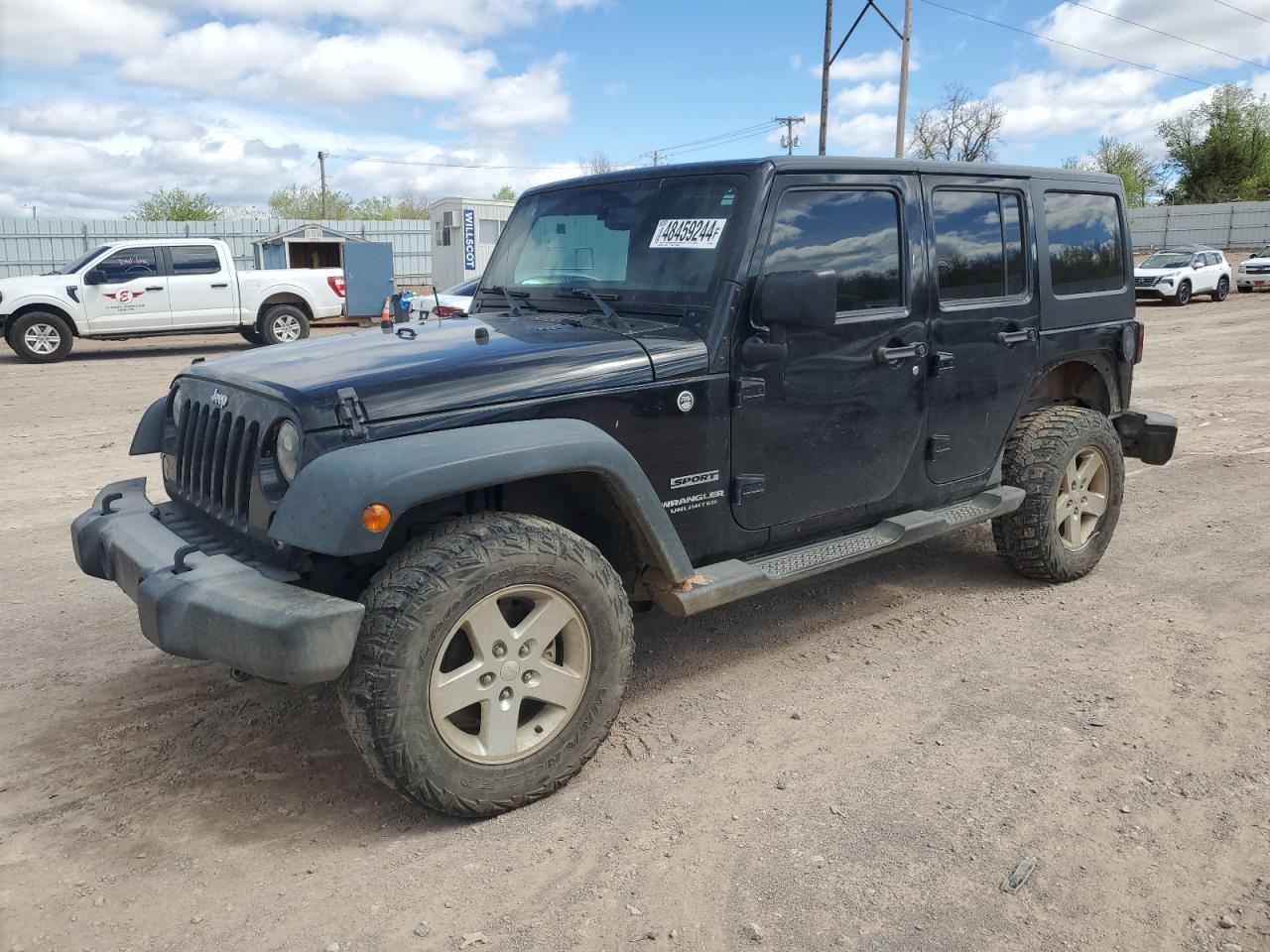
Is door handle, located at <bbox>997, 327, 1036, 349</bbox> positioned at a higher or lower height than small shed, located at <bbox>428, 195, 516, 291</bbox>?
lower

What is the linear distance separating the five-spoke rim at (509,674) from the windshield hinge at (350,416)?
60cm

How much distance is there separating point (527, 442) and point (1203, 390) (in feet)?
36.0

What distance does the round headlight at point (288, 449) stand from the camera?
116 inches

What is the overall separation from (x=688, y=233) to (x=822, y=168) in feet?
2.00

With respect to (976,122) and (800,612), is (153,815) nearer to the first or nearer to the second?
(800,612)

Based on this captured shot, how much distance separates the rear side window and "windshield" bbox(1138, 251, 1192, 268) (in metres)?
24.4

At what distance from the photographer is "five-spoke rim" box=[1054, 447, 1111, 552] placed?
→ 5.05m

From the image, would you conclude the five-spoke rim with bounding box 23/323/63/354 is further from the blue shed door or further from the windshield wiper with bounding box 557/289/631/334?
the windshield wiper with bounding box 557/289/631/334

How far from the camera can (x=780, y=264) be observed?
3723 millimetres

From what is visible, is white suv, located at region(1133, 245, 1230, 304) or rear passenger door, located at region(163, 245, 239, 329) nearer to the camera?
rear passenger door, located at region(163, 245, 239, 329)

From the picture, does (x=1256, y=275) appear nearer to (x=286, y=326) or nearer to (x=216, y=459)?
(x=286, y=326)

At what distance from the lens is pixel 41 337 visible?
15.9 m

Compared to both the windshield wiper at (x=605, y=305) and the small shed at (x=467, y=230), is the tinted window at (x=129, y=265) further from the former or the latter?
the windshield wiper at (x=605, y=305)

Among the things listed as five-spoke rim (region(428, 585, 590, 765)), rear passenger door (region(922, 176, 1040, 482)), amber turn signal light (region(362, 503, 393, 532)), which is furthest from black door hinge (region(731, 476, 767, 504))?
amber turn signal light (region(362, 503, 393, 532))
